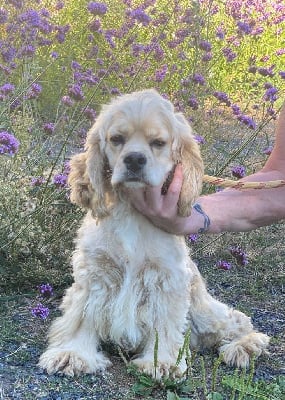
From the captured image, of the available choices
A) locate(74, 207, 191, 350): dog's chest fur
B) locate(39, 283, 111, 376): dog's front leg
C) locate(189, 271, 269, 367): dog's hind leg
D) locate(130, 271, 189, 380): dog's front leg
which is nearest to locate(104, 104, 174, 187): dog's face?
locate(74, 207, 191, 350): dog's chest fur

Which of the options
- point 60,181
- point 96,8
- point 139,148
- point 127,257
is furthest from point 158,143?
point 96,8

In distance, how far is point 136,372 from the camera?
10.0ft

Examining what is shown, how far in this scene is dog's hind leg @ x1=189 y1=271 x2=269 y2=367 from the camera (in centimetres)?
346

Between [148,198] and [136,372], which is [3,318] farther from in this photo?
[148,198]

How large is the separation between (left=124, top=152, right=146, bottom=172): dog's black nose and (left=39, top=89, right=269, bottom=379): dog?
44 millimetres

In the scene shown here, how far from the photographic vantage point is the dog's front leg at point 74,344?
3059mm

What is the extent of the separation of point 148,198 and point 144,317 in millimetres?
541

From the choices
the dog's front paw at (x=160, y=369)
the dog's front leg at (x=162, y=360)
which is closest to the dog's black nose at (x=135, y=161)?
the dog's front leg at (x=162, y=360)

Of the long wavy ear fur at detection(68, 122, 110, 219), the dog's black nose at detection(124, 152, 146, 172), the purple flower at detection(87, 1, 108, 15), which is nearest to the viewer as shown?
the dog's black nose at detection(124, 152, 146, 172)

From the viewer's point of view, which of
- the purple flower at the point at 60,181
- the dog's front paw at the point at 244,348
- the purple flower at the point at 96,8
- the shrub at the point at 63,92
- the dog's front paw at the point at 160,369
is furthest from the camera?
the purple flower at the point at 96,8

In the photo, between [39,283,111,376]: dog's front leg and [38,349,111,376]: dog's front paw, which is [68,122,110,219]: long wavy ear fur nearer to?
[39,283,111,376]: dog's front leg

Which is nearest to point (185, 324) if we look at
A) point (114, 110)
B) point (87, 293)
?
point (87, 293)

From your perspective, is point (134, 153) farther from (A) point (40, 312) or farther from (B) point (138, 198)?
(A) point (40, 312)

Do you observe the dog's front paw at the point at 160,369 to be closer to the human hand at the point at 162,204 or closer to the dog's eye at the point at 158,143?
the human hand at the point at 162,204
